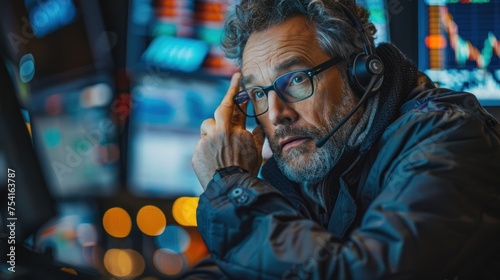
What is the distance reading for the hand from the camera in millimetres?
1154

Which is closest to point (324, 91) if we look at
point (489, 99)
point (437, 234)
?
point (437, 234)

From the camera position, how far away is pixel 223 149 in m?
1.17

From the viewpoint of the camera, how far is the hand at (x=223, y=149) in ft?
3.79

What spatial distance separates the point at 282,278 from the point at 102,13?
2.83 m

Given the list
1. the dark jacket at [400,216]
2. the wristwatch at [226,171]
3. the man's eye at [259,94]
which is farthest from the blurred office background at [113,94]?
the dark jacket at [400,216]

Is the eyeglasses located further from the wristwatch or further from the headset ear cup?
the wristwatch

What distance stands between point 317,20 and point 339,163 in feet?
1.03

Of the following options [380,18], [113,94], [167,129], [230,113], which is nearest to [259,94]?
[230,113]

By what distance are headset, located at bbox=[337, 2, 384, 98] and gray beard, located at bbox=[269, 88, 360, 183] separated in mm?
88

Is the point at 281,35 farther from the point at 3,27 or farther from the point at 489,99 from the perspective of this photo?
the point at 3,27

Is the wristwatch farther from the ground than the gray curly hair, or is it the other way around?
the gray curly hair

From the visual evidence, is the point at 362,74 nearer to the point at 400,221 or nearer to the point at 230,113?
the point at 230,113

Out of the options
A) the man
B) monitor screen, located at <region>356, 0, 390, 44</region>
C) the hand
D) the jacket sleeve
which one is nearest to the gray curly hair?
the man

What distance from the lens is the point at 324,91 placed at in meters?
1.26
